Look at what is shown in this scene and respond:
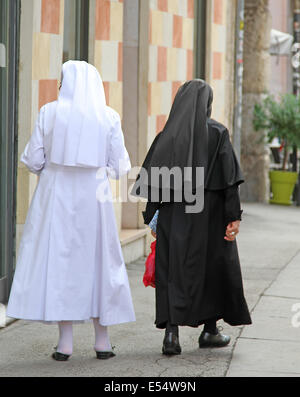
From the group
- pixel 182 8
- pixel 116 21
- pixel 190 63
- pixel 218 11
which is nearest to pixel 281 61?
pixel 218 11

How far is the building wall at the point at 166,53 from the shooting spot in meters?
9.48

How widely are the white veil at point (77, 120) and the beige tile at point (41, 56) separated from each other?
1694 millimetres

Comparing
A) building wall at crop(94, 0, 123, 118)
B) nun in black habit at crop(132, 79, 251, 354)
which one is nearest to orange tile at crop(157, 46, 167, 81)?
building wall at crop(94, 0, 123, 118)

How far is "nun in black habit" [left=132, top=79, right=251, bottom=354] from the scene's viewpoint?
528cm

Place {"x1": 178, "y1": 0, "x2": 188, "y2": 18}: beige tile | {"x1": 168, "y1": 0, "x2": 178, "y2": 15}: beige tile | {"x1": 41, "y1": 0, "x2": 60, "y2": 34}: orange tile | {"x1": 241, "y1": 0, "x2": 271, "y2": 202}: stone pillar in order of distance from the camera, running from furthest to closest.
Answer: {"x1": 241, "y1": 0, "x2": 271, "y2": 202}: stone pillar
{"x1": 178, "y1": 0, "x2": 188, "y2": 18}: beige tile
{"x1": 168, "y1": 0, "x2": 178, "y2": 15}: beige tile
{"x1": 41, "y1": 0, "x2": 60, "y2": 34}: orange tile

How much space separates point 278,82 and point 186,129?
21404 millimetres

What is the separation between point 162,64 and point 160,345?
185 inches

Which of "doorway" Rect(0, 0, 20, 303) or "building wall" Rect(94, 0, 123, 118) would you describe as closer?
"doorway" Rect(0, 0, 20, 303)

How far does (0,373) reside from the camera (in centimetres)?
490

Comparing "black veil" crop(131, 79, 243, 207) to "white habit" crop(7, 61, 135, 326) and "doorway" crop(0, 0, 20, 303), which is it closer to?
"white habit" crop(7, 61, 135, 326)

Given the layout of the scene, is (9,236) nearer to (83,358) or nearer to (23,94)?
(23,94)

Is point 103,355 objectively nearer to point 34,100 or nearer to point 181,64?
point 34,100

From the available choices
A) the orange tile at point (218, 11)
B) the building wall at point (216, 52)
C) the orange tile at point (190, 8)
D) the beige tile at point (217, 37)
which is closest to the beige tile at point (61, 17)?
the orange tile at point (190, 8)

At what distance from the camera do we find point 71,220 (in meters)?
5.11
